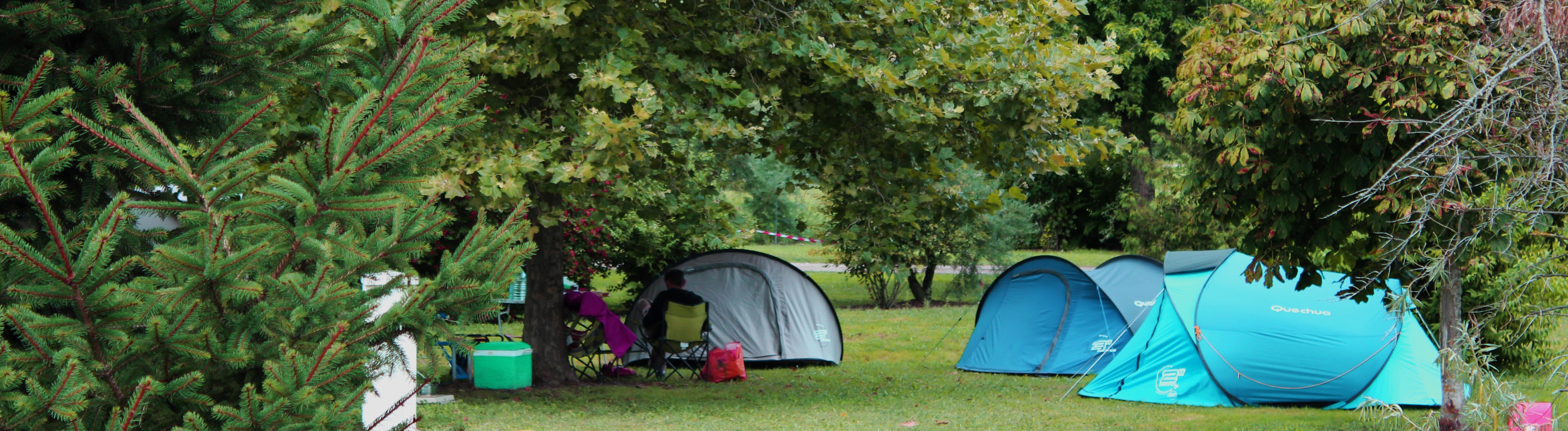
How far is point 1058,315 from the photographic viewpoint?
10938 mm

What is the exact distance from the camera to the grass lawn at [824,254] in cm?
2241

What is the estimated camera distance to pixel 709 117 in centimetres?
737

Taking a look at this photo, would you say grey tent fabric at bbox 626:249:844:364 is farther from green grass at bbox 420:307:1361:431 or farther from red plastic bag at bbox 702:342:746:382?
red plastic bag at bbox 702:342:746:382

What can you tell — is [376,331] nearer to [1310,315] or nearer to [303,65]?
[303,65]

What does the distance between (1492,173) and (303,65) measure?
226 inches

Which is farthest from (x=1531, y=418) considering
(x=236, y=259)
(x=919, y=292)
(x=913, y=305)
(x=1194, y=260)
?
(x=919, y=292)

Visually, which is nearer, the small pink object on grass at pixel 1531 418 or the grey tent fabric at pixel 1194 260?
the small pink object on grass at pixel 1531 418

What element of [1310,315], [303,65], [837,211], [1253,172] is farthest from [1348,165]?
[303,65]

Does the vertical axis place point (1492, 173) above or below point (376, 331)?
above

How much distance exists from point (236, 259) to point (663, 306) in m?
7.83

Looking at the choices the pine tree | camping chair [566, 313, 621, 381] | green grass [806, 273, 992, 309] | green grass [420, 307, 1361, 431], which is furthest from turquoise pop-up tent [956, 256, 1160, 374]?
the pine tree

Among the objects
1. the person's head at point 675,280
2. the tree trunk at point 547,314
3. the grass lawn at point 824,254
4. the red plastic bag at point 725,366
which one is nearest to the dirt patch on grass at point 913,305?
the grass lawn at point 824,254

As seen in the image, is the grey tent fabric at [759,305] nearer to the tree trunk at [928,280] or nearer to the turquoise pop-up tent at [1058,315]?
the turquoise pop-up tent at [1058,315]

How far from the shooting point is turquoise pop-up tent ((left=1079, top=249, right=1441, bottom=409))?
334 inches
